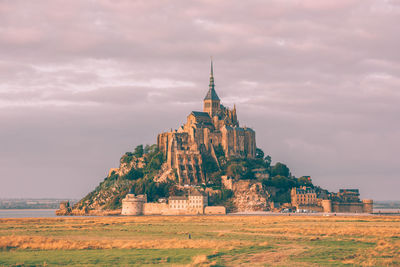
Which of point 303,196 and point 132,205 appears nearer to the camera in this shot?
point 132,205

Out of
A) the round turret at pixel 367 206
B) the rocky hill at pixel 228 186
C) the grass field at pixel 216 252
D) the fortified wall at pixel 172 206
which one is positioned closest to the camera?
the grass field at pixel 216 252

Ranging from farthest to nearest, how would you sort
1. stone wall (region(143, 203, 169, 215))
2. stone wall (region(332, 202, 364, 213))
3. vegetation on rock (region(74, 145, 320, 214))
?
vegetation on rock (region(74, 145, 320, 214)) → stone wall (region(332, 202, 364, 213)) → stone wall (region(143, 203, 169, 215))

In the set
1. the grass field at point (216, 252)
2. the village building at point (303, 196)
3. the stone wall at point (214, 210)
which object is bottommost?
the grass field at point (216, 252)

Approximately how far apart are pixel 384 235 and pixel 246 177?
11821 centimetres

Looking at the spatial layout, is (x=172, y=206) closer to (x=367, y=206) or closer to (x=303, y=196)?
(x=303, y=196)

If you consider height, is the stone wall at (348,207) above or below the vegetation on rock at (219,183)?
below

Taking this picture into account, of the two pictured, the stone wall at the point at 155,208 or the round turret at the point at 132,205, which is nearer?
the stone wall at the point at 155,208

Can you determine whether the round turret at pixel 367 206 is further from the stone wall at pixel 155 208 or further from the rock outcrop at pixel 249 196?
the stone wall at pixel 155 208

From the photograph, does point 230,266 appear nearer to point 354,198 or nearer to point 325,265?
point 325,265

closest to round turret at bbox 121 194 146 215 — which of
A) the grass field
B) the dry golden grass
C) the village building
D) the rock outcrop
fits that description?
the rock outcrop

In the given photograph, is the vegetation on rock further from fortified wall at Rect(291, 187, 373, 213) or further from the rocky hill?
fortified wall at Rect(291, 187, 373, 213)

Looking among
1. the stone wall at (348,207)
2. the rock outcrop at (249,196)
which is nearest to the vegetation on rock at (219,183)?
the rock outcrop at (249,196)

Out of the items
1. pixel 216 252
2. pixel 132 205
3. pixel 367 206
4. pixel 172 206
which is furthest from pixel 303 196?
pixel 216 252

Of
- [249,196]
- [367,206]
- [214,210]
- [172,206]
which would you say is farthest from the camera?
[367,206]
